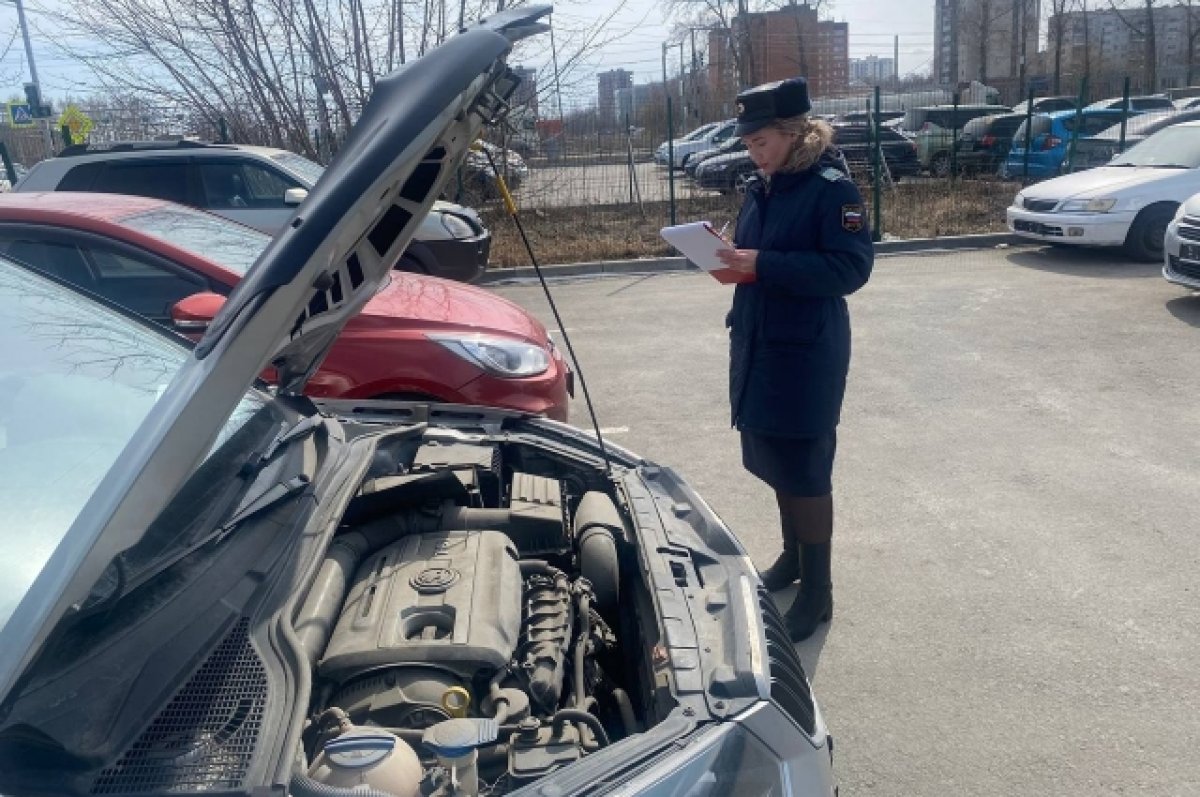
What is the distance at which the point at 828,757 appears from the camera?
6.55ft

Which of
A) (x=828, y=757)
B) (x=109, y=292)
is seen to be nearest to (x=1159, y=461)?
(x=828, y=757)

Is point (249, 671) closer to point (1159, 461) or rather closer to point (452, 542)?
point (452, 542)

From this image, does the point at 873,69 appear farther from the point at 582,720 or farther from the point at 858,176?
the point at 582,720

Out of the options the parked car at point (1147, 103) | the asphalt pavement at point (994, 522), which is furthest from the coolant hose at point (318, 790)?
the parked car at point (1147, 103)

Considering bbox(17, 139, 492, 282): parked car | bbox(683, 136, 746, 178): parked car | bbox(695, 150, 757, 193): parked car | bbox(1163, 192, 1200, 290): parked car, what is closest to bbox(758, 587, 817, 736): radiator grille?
bbox(17, 139, 492, 282): parked car

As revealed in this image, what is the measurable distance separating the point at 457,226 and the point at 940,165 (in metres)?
9.49

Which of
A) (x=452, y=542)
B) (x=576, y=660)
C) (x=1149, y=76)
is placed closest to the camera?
(x=576, y=660)

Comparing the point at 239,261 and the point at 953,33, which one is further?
the point at 953,33

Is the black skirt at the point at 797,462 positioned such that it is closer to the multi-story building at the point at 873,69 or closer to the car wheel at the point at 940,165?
the car wheel at the point at 940,165

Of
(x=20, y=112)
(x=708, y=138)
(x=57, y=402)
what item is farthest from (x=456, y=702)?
(x=708, y=138)

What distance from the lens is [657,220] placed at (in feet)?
48.1

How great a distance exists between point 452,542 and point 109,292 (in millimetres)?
3176

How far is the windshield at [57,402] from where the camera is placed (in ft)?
5.88

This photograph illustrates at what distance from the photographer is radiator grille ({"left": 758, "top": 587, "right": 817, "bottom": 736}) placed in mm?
1955
